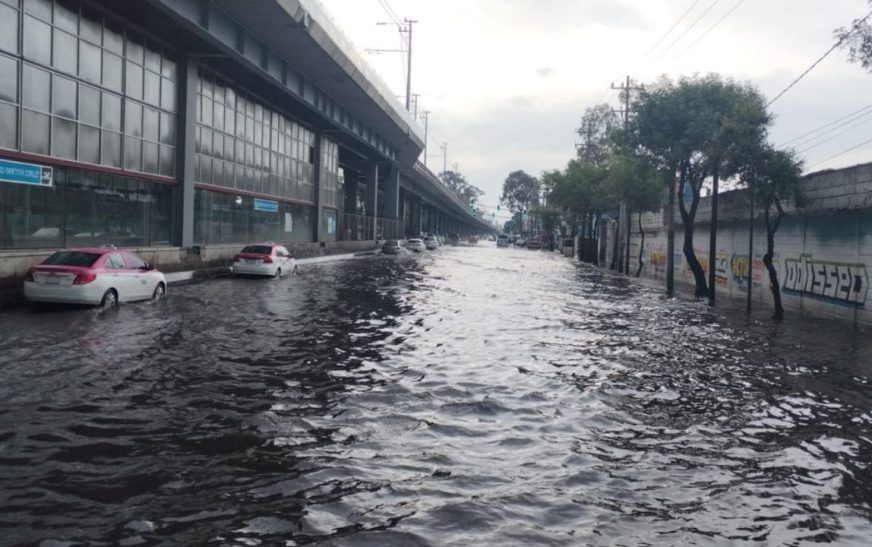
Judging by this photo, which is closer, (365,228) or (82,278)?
(82,278)

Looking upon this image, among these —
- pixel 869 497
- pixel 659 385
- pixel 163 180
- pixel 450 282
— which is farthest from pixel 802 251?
pixel 163 180

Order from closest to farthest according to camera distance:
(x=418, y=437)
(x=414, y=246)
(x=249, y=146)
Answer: (x=418, y=437) < (x=249, y=146) < (x=414, y=246)

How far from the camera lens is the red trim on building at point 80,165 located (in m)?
19.9

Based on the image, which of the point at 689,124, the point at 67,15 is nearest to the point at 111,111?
the point at 67,15

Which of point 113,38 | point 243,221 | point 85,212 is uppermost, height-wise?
point 113,38

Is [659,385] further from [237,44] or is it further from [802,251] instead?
[237,44]

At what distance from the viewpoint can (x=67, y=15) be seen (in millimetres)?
22047

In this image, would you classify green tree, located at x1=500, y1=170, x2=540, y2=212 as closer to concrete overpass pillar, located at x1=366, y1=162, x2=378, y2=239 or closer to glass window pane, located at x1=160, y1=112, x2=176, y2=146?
concrete overpass pillar, located at x1=366, y1=162, x2=378, y2=239

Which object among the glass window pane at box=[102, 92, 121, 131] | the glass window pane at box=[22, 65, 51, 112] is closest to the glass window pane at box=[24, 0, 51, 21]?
the glass window pane at box=[22, 65, 51, 112]

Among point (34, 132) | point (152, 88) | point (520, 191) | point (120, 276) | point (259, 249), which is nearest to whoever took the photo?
point (120, 276)

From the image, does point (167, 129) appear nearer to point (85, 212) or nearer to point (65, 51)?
point (85, 212)

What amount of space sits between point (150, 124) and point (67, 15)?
584 centimetres

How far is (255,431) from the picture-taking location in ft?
24.2

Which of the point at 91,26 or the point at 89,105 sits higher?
the point at 91,26
